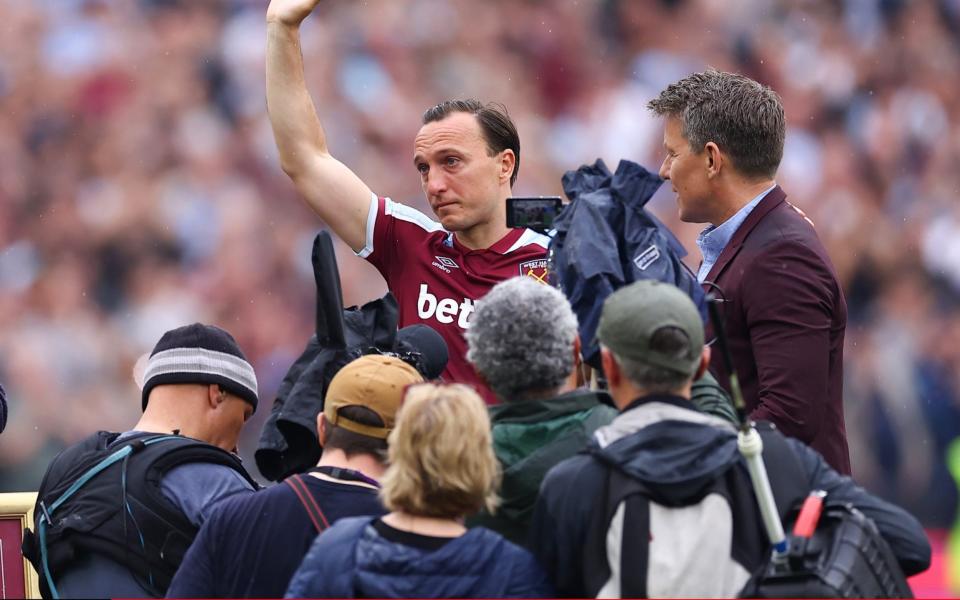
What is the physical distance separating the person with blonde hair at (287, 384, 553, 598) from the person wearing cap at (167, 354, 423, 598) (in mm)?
259

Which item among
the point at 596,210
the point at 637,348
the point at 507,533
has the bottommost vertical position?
the point at 507,533

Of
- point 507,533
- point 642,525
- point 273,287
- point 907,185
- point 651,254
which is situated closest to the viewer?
point 642,525

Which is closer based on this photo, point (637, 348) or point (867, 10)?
point (637, 348)

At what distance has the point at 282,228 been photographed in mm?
7074

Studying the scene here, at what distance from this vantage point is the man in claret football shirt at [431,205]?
3.97 meters

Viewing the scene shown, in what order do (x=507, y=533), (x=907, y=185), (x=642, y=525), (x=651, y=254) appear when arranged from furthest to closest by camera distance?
(x=907, y=185) → (x=651, y=254) → (x=507, y=533) → (x=642, y=525)

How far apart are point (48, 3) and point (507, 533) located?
5.31 metres

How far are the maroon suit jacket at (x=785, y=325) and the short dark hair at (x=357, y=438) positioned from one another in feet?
3.36

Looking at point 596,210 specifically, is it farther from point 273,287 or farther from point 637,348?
point 273,287

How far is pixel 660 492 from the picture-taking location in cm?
249

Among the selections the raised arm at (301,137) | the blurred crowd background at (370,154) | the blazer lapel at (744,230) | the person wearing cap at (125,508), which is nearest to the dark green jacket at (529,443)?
the person wearing cap at (125,508)

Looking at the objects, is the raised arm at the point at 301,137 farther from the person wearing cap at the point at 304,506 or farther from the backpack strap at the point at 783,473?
the backpack strap at the point at 783,473

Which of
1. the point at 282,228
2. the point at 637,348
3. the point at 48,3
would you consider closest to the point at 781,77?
the point at 282,228

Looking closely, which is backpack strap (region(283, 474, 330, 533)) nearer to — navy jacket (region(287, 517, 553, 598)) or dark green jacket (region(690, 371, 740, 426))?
navy jacket (region(287, 517, 553, 598))
